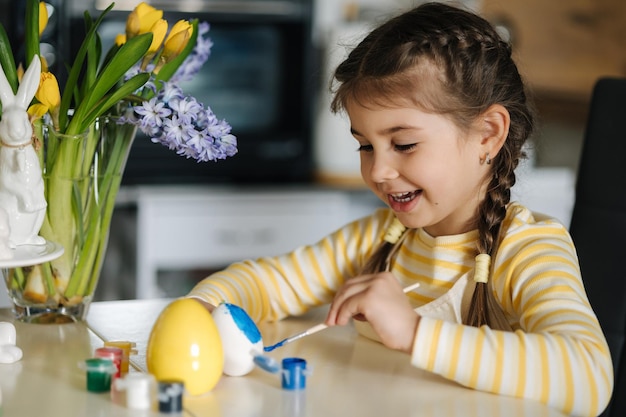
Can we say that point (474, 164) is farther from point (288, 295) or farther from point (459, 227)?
point (288, 295)

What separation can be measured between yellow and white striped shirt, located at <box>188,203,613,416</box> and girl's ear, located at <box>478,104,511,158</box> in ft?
0.27

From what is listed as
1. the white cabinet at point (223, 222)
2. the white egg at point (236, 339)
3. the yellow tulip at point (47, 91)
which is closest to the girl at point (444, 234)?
the white egg at point (236, 339)

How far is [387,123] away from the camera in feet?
4.06

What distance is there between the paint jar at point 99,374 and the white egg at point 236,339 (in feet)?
0.41

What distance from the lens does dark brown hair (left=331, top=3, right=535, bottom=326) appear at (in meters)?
1.25

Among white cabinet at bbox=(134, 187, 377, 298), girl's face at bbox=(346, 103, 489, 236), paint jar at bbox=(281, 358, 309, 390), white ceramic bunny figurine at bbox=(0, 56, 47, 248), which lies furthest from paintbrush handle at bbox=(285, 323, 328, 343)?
white cabinet at bbox=(134, 187, 377, 298)

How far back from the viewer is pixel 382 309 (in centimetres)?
110

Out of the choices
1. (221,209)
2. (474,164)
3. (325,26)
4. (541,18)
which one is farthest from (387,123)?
(541,18)

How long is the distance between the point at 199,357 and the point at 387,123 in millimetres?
406

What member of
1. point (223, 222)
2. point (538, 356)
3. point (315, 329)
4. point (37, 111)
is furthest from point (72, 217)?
point (223, 222)

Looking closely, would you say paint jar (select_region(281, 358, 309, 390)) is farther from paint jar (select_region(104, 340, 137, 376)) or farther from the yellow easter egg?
paint jar (select_region(104, 340, 137, 376))

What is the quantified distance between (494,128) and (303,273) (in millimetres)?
347

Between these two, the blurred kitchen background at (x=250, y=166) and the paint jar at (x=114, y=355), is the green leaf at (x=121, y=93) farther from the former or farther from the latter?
the blurred kitchen background at (x=250, y=166)

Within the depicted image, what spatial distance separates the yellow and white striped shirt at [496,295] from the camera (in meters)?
1.05
